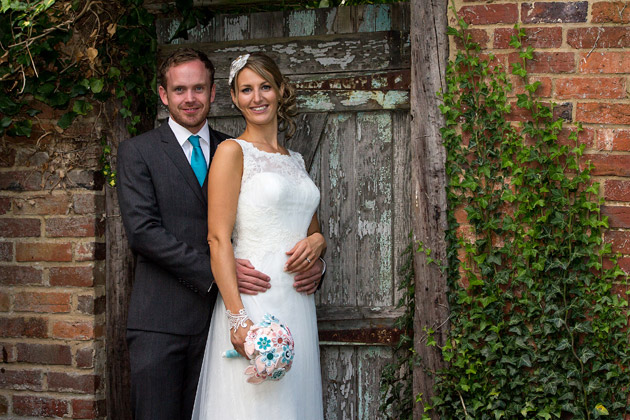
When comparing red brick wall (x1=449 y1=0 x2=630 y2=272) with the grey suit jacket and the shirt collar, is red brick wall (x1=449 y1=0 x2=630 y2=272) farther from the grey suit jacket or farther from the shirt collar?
the grey suit jacket

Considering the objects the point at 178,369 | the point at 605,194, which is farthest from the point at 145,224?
the point at 605,194

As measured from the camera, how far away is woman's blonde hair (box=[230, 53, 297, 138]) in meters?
2.74

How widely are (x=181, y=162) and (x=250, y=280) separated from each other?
60cm

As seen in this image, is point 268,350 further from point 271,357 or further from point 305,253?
point 305,253

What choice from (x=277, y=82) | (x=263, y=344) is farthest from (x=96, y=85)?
(x=263, y=344)

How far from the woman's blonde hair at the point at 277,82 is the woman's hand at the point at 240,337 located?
951mm

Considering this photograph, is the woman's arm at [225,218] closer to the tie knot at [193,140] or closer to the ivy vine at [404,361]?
the tie knot at [193,140]

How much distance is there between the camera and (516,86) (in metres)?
2.71

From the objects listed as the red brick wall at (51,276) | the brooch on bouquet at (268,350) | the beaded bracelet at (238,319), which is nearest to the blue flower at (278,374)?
the brooch on bouquet at (268,350)

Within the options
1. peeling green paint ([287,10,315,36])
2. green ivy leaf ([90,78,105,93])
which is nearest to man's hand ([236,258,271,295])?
green ivy leaf ([90,78,105,93])

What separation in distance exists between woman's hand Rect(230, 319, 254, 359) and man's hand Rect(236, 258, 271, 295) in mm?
165

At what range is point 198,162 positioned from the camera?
9.30ft

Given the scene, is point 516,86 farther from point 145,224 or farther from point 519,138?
point 145,224

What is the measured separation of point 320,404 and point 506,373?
81 cm
